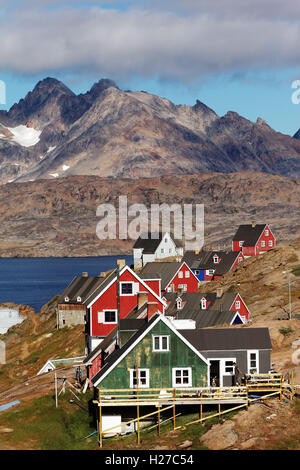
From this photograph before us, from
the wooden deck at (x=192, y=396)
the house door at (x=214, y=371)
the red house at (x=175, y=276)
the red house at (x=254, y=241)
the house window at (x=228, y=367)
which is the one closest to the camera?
the wooden deck at (x=192, y=396)

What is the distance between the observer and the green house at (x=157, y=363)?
37969 mm

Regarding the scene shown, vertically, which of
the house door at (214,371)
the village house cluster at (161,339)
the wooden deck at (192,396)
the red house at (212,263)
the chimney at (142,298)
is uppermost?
the red house at (212,263)

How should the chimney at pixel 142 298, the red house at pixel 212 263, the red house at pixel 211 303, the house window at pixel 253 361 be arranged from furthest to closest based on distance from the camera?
the red house at pixel 212 263
the red house at pixel 211 303
the chimney at pixel 142 298
the house window at pixel 253 361

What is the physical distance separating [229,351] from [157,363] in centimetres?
473

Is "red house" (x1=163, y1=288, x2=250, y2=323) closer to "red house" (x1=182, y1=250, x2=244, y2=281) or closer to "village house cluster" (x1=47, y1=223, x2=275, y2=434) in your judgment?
"village house cluster" (x1=47, y1=223, x2=275, y2=434)

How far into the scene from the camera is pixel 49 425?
3872cm

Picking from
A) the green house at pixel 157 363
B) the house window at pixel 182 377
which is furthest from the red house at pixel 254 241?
the house window at pixel 182 377

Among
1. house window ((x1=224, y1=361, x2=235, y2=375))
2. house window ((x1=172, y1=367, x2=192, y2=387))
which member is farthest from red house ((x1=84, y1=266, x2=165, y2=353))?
house window ((x1=172, y1=367, x2=192, y2=387))

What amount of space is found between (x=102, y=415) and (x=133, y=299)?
56.7ft

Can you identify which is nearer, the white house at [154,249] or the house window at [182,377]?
the house window at [182,377]

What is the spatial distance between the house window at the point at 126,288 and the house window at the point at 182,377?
16373 mm

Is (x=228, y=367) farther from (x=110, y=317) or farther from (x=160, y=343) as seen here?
(x=110, y=317)

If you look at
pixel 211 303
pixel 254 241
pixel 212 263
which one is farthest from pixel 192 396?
pixel 254 241

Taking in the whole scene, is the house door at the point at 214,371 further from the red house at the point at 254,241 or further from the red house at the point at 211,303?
the red house at the point at 254,241
